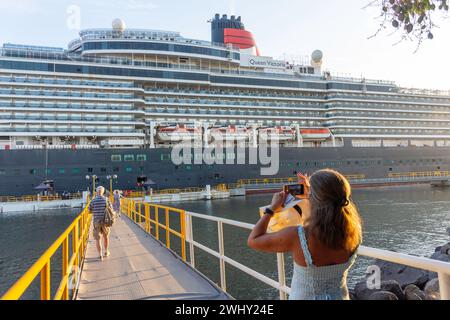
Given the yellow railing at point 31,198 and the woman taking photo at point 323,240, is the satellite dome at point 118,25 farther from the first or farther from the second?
the woman taking photo at point 323,240

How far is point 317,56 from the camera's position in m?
54.2

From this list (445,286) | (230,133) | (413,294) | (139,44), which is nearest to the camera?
(445,286)

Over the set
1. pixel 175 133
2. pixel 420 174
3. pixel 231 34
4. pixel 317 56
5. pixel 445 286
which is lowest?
pixel 420 174

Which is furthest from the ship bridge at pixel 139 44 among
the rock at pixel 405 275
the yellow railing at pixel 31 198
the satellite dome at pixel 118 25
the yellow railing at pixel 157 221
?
the rock at pixel 405 275

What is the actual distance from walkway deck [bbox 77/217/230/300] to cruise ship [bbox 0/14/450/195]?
27.1 meters

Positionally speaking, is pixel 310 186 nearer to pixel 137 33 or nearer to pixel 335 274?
pixel 335 274

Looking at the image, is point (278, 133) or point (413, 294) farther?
point (278, 133)

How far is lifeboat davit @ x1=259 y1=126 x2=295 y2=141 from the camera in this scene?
4284 cm

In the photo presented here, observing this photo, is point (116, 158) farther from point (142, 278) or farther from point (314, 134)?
point (142, 278)

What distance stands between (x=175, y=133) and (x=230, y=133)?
6044 mm

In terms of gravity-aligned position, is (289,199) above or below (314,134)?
below

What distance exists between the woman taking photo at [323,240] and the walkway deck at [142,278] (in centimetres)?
273

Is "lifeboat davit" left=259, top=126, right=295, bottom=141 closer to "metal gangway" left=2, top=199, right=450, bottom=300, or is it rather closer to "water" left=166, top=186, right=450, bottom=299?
"water" left=166, top=186, right=450, bottom=299

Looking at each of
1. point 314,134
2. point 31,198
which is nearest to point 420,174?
point 314,134
